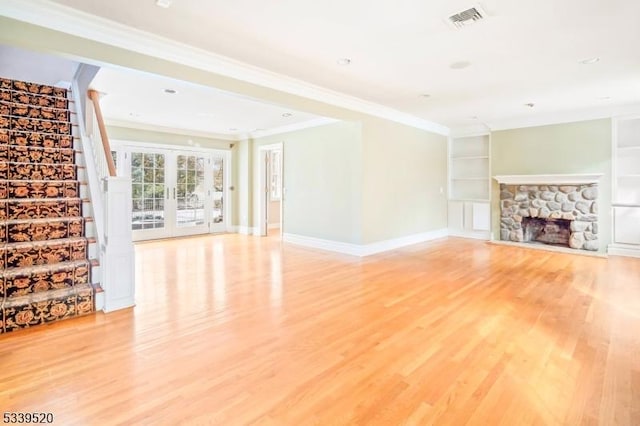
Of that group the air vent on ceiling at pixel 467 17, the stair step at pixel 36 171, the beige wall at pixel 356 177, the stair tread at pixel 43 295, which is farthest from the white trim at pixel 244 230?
the air vent on ceiling at pixel 467 17

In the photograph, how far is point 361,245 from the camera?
19.0 feet

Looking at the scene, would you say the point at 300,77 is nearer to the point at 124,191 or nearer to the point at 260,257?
the point at 124,191

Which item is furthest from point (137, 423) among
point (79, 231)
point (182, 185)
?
point (182, 185)

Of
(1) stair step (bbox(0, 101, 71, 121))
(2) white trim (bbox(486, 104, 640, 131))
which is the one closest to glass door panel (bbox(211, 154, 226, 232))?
(1) stair step (bbox(0, 101, 71, 121))

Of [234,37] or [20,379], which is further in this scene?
[234,37]

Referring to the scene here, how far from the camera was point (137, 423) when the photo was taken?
1665 mm

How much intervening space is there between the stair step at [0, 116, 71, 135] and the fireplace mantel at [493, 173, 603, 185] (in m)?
7.38

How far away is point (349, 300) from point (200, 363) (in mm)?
1689

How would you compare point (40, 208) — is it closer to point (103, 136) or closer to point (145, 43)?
point (103, 136)

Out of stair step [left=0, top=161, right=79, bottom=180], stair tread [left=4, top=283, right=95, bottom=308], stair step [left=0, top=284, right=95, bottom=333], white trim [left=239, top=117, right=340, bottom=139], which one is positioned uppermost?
white trim [left=239, top=117, right=340, bottom=139]

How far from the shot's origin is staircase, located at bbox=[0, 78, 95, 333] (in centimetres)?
293

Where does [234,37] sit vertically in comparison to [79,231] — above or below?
above

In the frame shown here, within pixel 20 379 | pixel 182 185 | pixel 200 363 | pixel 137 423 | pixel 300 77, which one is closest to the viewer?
pixel 137 423

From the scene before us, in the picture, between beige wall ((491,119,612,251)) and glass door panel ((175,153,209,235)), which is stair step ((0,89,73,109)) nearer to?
glass door panel ((175,153,209,235))
